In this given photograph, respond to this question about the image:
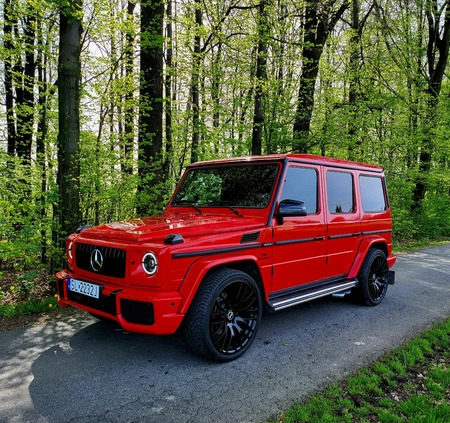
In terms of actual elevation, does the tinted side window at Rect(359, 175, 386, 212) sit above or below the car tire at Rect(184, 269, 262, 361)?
above

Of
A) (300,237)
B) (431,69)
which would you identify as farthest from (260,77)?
(431,69)

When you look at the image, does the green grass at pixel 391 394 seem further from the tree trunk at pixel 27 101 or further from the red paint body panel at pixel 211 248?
the tree trunk at pixel 27 101

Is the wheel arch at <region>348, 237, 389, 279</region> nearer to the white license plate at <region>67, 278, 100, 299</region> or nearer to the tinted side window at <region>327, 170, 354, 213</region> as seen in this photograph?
the tinted side window at <region>327, 170, 354, 213</region>

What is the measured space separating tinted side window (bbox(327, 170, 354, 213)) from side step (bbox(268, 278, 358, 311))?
100 centimetres

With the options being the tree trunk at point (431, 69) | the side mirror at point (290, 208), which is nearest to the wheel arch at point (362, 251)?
the side mirror at point (290, 208)

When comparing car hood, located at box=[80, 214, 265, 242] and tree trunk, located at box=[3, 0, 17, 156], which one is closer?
car hood, located at box=[80, 214, 265, 242]

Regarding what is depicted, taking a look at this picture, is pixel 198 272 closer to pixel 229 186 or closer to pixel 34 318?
pixel 229 186

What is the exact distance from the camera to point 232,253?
3439mm

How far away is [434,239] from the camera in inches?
555

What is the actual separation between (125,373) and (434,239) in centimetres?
1450

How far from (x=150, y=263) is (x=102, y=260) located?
0.65 m

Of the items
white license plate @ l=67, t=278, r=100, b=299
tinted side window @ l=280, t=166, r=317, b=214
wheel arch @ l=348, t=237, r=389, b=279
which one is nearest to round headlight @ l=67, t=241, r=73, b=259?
white license plate @ l=67, t=278, r=100, b=299

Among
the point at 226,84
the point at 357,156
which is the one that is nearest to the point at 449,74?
the point at 357,156

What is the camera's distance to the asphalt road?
2.58 m
